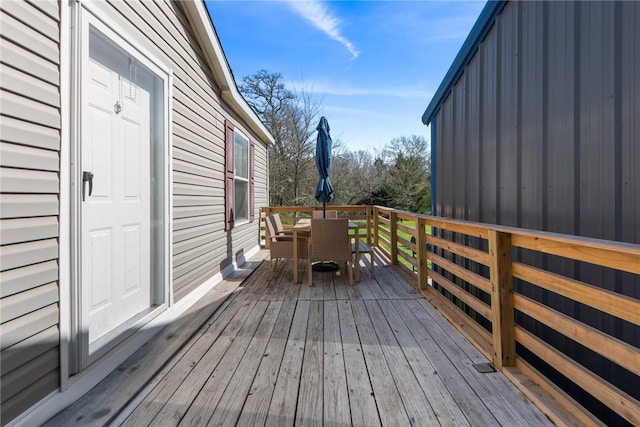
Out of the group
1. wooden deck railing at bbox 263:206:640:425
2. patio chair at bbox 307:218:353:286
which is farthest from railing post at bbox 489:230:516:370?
patio chair at bbox 307:218:353:286

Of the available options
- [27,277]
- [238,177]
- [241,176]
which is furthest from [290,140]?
[27,277]

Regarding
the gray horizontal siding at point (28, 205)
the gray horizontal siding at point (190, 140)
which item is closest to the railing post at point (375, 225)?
the gray horizontal siding at point (190, 140)

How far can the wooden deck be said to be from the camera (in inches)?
63.2

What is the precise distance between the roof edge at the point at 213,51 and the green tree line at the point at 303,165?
8338 mm

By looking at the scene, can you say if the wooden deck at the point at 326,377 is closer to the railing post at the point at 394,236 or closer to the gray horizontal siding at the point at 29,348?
the gray horizontal siding at the point at 29,348

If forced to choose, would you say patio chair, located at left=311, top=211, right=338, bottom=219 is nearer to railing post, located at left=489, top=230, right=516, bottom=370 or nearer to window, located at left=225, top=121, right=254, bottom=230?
window, located at left=225, top=121, right=254, bottom=230

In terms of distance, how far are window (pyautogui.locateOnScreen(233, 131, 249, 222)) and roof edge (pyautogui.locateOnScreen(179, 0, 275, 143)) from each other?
1.83 feet

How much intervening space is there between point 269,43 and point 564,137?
12078 mm

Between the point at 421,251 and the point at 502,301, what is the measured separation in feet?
5.30

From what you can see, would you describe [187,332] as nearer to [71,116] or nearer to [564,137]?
[71,116]

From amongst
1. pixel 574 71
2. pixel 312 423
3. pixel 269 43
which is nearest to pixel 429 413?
pixel 312 423

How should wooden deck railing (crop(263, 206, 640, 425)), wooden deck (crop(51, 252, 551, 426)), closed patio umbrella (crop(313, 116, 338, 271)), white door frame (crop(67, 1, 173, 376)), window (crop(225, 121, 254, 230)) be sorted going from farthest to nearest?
closed patio umbrella (crop(313, 116, 338, 271)) < window (crop(225, 121, 254, 230)) < white door frame (crop(67, 1, 173, 376)) < wooden deck (crop(51, 252, 551, 426)) < wooden deck railing (crop(263, 206, 640, 425))

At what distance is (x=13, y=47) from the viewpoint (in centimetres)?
141

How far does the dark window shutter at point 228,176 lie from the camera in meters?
4.66
